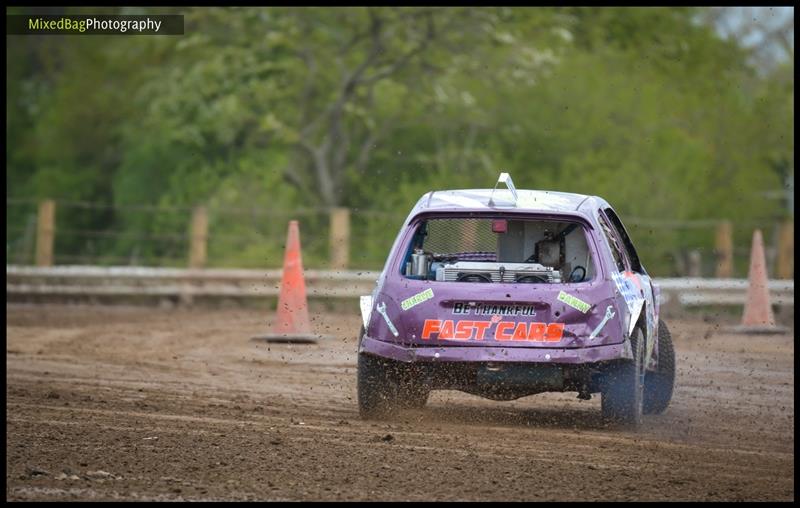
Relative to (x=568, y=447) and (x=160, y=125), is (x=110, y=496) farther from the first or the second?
(x=160, y=125)

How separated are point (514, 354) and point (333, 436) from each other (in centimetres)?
126

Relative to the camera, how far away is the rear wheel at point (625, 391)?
9.49 meters

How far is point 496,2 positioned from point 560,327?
20.5 m

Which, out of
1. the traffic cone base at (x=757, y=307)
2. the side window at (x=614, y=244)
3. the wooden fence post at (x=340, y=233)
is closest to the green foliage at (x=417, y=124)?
the wooden fence post at (x=340, y=233)

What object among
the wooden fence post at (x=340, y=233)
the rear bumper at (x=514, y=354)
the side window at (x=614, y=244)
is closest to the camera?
the rear bumper at (x=514, y=354)

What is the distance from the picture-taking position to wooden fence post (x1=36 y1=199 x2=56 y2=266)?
24.1 meters

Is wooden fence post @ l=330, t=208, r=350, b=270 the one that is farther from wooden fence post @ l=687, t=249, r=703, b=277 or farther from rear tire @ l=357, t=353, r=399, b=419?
rear tire @ l=357, t=353, r=399, b=419

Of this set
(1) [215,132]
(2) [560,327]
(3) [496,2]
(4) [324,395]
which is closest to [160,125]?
(1) [215,132]

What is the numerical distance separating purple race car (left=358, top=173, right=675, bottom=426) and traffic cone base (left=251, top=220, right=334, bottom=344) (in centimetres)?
467

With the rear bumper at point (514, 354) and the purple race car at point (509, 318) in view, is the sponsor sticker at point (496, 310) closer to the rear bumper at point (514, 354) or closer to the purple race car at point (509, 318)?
the purple race car at point (509, 318)

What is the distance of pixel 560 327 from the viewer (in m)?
9.38

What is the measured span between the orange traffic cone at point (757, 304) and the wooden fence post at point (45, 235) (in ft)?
37.7

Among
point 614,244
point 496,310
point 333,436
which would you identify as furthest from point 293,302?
point 333,436

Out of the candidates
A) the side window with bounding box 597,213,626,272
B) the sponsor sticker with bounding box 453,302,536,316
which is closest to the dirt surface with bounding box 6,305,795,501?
the sponsor sticker with bounding box 453,302,536,316
